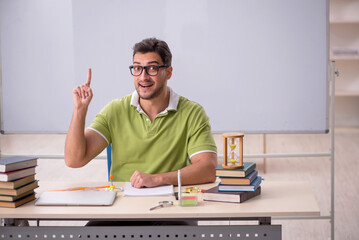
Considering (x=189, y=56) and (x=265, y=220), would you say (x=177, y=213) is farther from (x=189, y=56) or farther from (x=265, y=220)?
(x=189, y=56)

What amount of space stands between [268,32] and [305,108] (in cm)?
57

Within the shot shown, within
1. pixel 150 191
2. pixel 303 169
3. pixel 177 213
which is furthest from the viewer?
pixel 303 169

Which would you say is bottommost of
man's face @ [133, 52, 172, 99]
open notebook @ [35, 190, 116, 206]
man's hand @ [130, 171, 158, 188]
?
open notebook @ [35, 190, 116, 206]

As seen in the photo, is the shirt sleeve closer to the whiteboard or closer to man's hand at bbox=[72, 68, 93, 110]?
man's hand at bbox=[72, 68, 93, 110]

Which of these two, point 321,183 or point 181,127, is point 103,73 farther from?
point 321,183

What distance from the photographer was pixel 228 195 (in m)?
2.05

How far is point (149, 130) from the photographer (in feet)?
8.47

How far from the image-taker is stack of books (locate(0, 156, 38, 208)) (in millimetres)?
2064

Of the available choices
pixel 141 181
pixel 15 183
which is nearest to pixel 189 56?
pixel 141 181

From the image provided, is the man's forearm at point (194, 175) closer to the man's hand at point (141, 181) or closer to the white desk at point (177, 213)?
the man's hand at point (141, 181)

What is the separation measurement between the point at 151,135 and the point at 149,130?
3 centimetres

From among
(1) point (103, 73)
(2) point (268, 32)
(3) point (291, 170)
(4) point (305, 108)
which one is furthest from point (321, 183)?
(1) point (103, 73)

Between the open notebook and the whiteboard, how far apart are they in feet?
5.10

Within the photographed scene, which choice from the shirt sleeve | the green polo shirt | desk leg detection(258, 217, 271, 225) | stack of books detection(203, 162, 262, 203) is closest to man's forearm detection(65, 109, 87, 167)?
the green polo shirt
